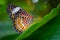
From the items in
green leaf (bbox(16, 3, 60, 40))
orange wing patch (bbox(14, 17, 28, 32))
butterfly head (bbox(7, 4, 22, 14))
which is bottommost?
green leaf (bbox(16, 3, 60, 40))

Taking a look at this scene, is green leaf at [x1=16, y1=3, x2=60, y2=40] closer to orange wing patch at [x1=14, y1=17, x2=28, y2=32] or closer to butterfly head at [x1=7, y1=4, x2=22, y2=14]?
orange wing patch at [x1=14, y1=17, x2=28, y2=32]

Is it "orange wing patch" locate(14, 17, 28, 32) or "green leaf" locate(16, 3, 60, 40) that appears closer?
"green leaf" locate(16, 3, 60, 40)

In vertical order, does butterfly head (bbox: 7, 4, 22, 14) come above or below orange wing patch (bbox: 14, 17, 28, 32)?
above

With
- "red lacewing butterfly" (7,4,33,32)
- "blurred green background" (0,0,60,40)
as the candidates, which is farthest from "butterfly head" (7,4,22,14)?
"blurred green background" (0,0,60,40)

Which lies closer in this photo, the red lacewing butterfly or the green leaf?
the green leaf

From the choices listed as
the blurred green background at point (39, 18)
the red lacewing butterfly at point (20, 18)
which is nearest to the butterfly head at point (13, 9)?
the red lacewing butterfly at point (20, 18)

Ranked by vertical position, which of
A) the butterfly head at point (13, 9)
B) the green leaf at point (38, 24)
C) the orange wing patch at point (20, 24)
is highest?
the butterfly head at point (13, 9)

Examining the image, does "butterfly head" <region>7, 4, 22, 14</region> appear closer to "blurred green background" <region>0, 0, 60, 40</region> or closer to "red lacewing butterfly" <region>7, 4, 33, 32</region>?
"red lacewing butterfly" <region>7, 4, 33, 32</region>

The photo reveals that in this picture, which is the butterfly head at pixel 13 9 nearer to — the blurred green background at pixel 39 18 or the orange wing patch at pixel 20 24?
the orange wing patch at pixel 20 24
